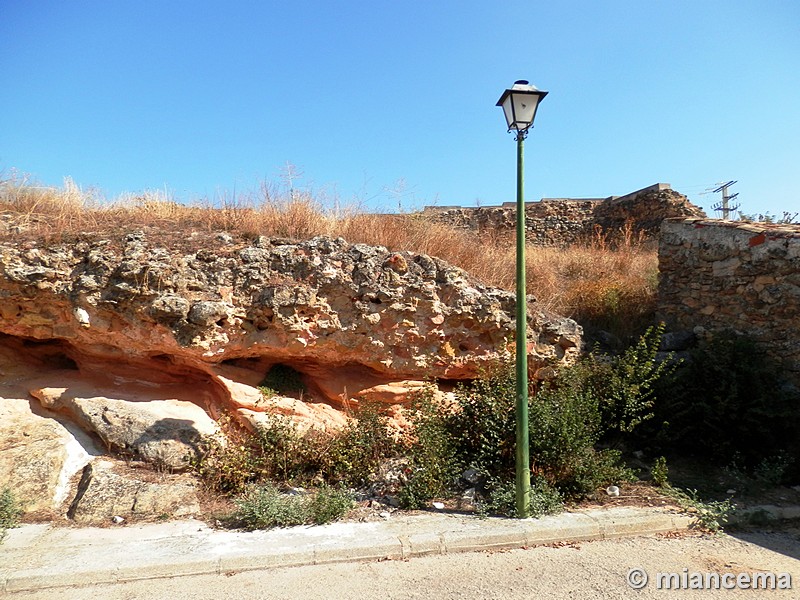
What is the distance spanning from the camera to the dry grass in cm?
735

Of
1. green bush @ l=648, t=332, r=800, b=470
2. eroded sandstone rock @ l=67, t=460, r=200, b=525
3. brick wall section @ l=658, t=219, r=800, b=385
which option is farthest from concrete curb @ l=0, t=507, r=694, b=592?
brick wall section @ l=658, t=219, r=800, b=385

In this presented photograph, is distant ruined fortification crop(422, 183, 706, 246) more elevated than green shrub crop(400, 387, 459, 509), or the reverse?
distant ruined fortification crop(422, 183, 706, 246)

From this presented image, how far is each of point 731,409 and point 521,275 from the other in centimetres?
386

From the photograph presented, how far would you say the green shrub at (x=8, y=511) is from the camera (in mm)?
5172

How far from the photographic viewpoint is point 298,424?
6547mm

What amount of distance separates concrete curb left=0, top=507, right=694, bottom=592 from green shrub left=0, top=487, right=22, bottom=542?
0.13m

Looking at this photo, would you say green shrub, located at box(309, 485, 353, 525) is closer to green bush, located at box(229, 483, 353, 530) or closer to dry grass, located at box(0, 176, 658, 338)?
green bush, located at box(229, 483, 353, 530)

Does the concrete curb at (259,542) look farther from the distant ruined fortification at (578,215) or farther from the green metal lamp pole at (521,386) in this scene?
the distant ruined fortification at (578,215)

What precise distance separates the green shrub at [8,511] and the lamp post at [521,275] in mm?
5318

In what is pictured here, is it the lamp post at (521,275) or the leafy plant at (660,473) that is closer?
the lamp post at (521,275)

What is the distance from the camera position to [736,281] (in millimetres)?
7875

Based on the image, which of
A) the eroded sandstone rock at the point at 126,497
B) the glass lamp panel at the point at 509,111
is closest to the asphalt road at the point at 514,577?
the eroded sandstone rock at the point at 126,497

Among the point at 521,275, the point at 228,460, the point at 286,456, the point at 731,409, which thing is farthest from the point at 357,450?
the point at 731,409

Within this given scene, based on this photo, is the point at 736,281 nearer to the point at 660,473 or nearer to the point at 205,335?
the point at 660,473
